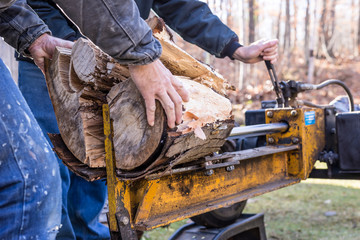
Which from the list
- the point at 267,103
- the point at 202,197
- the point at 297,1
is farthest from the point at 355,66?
the point at 202,197

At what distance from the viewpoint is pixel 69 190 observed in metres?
2.73

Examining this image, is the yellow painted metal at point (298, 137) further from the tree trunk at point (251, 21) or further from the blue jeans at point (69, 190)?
the tree trunk at point (251, 21)

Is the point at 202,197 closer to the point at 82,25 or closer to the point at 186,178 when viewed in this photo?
the point at 186,178

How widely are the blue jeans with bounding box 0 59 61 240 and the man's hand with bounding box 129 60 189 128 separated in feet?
1.47

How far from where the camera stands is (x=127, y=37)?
1357mm

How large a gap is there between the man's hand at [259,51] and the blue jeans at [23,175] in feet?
5.83

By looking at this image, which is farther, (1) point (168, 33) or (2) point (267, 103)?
(2) point (267, 103)

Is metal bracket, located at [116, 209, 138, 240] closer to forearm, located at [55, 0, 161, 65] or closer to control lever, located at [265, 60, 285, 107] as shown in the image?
forearm, located at [55, 0, 161, 65]

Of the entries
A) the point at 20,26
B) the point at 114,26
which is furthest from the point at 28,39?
the point at 114,26

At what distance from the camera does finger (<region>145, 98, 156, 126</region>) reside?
1512mm

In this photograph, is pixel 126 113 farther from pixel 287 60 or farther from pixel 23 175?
pixel 287 60

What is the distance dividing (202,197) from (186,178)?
19cm

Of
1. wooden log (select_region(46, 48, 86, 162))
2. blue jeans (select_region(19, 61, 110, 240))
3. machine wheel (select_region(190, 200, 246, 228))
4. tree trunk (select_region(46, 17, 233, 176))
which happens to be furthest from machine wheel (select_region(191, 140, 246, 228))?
wooden log (select_region(46, 48, 86, 162))

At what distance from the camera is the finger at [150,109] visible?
1.51 meters
